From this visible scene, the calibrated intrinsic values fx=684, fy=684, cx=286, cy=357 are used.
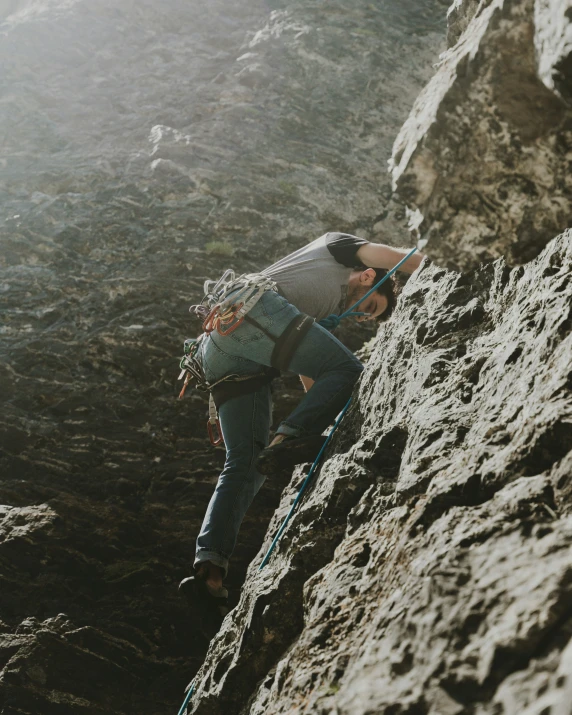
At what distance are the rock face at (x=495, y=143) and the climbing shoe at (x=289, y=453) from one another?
2.03 metres

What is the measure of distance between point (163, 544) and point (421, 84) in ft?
32.5

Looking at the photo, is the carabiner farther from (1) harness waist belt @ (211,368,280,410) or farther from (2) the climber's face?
(2) the climber's face

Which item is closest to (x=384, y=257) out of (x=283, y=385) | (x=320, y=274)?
(x=320, y=274)

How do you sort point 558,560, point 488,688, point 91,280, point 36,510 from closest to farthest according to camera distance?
1. point 488,688
2. point 558,560
3. point 36,510
4. point 91,280

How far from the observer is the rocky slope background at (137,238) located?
680 cm

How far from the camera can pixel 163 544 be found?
7508 mm

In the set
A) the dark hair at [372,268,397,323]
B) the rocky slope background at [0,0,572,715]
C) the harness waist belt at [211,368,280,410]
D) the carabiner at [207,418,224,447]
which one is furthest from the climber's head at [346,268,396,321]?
the carabiner at [207,418,224,447]

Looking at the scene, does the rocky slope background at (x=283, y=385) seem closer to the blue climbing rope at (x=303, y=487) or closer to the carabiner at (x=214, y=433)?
the blue climbing rope at (x=303, y=487)

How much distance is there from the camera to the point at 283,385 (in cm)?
879

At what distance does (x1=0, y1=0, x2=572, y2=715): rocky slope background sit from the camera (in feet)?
7.61

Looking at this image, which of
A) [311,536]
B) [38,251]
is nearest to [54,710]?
[311,536]

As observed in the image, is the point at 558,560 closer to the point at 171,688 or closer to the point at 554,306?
the point at 554,306

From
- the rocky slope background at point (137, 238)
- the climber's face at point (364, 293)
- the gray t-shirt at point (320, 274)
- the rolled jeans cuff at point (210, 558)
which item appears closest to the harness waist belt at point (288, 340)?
the gray t-shirt at point (320, 274)

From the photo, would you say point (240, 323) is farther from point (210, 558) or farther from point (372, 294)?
point (210, 558)
